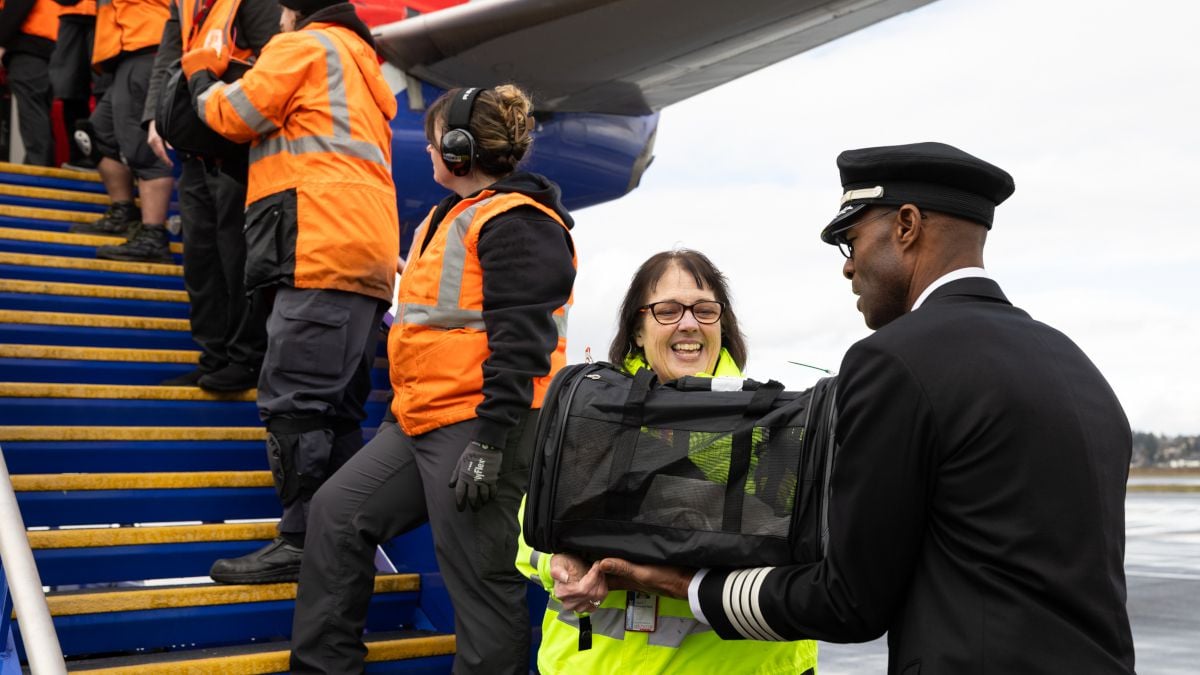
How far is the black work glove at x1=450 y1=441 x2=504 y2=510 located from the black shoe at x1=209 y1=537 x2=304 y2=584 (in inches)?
42.5

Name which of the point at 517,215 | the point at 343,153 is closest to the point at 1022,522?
the point at 517,215

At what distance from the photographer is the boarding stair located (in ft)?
11.3

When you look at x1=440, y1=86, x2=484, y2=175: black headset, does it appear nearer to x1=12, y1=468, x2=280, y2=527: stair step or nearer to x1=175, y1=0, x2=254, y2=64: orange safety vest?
x1=175, y1=0, x2=254, y2=64: orange safety vest

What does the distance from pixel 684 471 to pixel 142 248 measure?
15.4ft

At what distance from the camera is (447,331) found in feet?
9.64

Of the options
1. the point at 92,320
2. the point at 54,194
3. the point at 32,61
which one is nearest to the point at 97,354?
the point at 92,320

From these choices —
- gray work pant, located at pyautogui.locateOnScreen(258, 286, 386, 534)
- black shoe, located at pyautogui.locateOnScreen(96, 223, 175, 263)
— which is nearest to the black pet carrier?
gray work pant, located at pyautogui.locateOnScreen(258, 286, 386, 534)

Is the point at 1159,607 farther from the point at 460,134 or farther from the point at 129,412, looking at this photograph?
the point at 460,134

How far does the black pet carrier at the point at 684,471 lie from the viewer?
5.59 feet

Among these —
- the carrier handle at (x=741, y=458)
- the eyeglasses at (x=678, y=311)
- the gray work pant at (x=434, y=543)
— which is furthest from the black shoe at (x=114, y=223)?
the carrier handle at (x=741, y=458)

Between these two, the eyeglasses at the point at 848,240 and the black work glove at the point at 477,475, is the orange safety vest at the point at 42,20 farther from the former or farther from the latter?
the eyeglasses at the point at 848,240

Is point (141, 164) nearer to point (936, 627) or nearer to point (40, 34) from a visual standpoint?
point (40, 34)

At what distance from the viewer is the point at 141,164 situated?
531 cm

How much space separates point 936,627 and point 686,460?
47 centimetres
